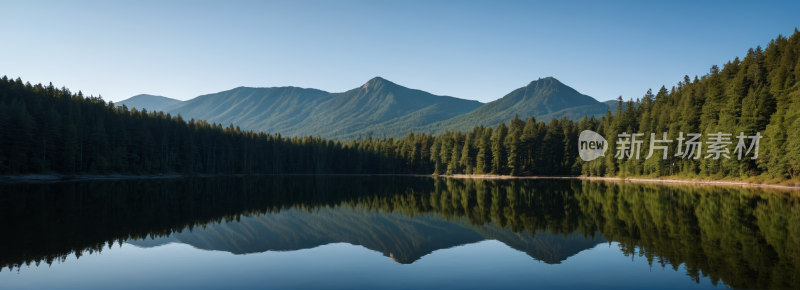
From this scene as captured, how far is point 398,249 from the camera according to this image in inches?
642

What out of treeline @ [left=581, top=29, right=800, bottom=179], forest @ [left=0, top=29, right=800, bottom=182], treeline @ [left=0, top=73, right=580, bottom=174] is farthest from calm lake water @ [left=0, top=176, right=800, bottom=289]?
treeline @ [left=0, top=73, right=580, bottom=174]

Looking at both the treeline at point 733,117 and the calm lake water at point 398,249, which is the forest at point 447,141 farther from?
the calm lake water at point 398,249

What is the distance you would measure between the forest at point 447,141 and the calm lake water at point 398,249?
42.5 meters

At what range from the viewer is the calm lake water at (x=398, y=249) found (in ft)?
37.1

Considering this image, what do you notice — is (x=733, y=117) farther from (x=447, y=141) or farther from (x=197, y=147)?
(x=197, y=147)

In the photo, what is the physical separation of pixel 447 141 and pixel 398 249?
4215 inches

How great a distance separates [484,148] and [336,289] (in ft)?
331

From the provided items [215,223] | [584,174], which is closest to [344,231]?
[215,223]

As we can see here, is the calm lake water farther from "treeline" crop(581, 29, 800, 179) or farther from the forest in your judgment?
the forest

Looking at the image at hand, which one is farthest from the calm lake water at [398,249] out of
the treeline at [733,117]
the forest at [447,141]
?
Answer: the forest at [447,141]

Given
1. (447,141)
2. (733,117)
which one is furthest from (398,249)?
(447,141)

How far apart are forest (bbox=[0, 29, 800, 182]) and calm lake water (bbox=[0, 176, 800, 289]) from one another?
140ft

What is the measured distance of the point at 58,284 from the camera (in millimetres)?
10523

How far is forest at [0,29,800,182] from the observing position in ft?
192
